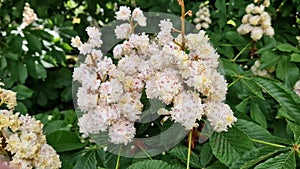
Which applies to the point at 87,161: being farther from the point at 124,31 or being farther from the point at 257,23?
the point at 257,23

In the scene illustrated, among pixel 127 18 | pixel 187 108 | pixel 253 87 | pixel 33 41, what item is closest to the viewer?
pixel 187 108

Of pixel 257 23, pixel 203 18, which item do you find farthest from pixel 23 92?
pixel 257 23

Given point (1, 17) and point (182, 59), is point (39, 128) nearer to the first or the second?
point (182, 59)

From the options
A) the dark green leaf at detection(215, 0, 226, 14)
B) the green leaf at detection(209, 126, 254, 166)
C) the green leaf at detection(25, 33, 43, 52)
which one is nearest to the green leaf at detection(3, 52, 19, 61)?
the green leaf at detection(25, 33, 43, 52)

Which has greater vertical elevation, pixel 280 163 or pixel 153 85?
pixel 153 85

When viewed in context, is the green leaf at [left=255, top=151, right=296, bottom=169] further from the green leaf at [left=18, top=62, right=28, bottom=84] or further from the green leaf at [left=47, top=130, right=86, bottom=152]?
the green leaf at [left=18, top=62, right=28, bottom=84]

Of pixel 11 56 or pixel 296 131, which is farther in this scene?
pixel 11 56
